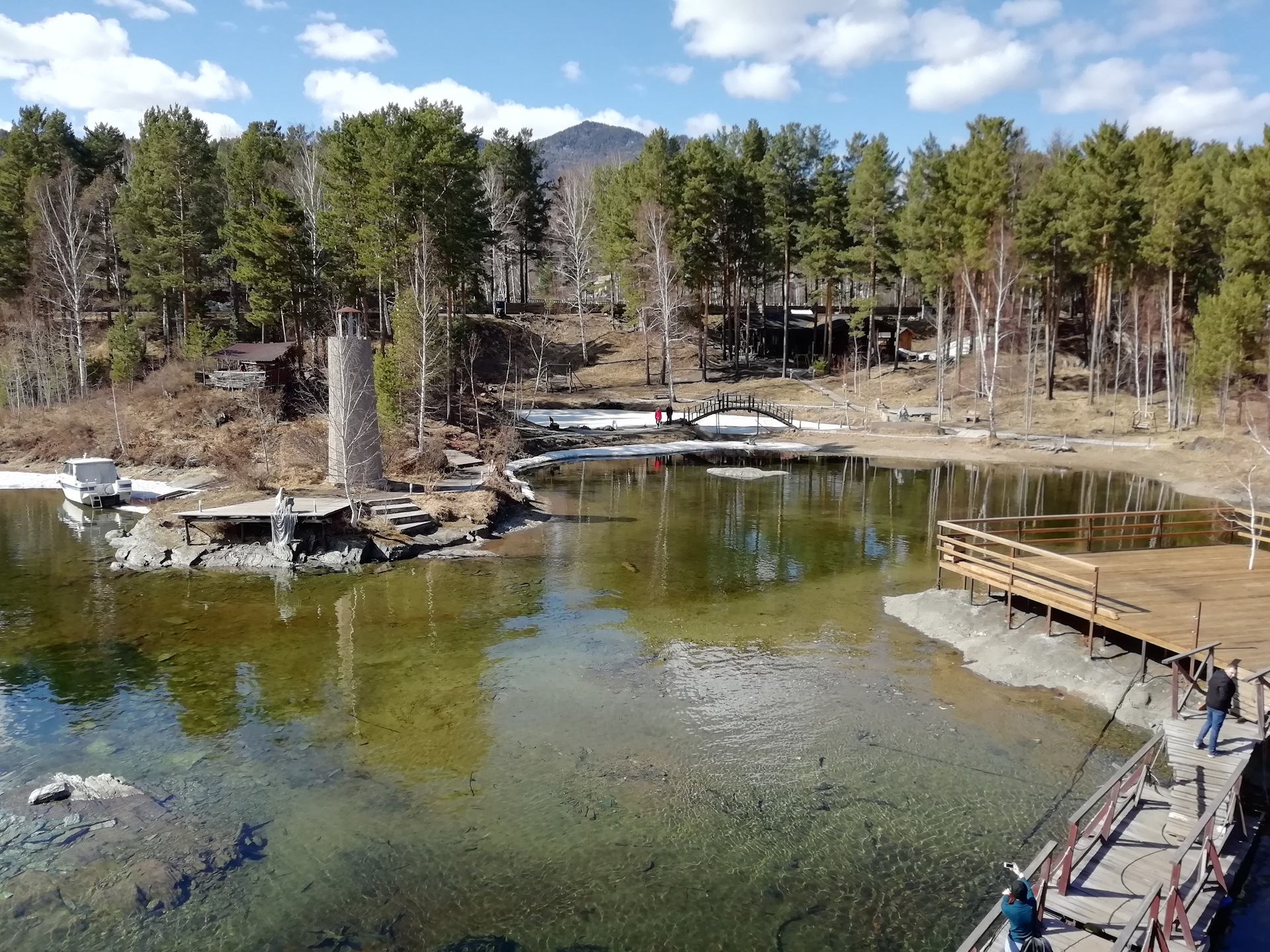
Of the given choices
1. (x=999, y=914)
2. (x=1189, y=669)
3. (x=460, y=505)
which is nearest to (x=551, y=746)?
(x=999, y=914)

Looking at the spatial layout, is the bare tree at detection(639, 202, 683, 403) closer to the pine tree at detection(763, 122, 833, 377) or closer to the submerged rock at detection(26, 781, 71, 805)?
the pine tree at detection(763, 122, 833, 377)

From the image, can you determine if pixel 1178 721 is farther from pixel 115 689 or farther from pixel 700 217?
pixel 700 217

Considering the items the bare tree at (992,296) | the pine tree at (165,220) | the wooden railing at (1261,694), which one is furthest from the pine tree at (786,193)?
the wooden railing at (1261,694)

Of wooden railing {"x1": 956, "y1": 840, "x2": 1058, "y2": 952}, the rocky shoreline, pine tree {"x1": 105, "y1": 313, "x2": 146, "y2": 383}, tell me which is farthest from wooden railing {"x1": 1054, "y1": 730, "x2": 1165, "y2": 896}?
pine tree {"x1": 105, "y1": 313, "x2": 146, "y2": 383}

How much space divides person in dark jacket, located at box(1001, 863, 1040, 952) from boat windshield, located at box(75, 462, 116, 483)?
3532 centimetres

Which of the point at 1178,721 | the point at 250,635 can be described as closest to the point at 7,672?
the point at 250,635

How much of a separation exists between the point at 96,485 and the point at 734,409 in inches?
1376

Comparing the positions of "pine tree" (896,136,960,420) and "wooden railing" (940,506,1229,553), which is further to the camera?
"pine tree" (896,136,960,420)

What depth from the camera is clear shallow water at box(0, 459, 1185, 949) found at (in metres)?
9.67

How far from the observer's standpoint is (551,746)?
44.4 feet

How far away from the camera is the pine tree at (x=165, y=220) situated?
47812 millimetres

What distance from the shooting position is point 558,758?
13094 mm

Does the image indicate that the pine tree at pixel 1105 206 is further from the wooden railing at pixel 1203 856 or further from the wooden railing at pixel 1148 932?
the wooden railing at pixel 1148 932

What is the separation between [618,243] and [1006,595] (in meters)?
46.6
